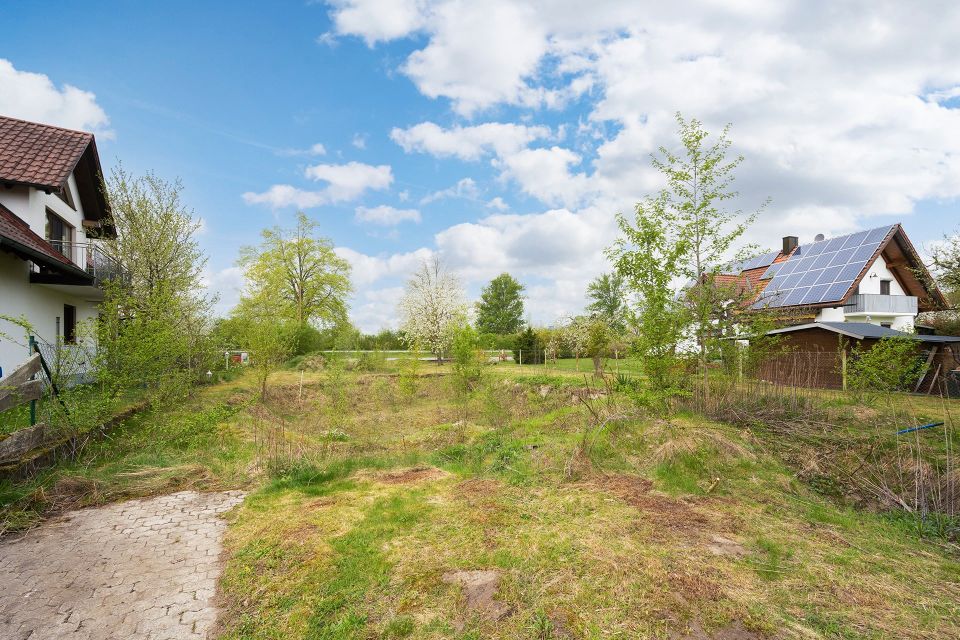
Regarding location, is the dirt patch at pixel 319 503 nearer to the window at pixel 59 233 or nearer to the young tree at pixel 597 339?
the window at pixel 59 233

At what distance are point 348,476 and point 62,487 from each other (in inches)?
143

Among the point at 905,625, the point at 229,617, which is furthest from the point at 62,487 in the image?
the point at 905,625

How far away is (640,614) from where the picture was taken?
374 centimetres

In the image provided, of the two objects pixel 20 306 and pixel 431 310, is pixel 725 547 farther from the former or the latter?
pixel 431 310

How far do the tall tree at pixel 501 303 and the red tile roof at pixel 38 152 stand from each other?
45723 mm

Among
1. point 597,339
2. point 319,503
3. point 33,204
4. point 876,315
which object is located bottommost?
point 319,503

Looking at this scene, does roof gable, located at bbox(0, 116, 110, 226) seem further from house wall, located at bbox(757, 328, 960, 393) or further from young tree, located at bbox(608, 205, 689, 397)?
house wall, located at bbox(757, 328, 960, 393)

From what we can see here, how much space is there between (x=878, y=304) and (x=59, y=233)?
3616cm

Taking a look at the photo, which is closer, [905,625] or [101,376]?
[905,625]

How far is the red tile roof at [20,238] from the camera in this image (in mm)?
10723

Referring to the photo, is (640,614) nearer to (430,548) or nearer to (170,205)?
(430,548)

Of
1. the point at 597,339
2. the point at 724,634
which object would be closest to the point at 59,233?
the point at 724,634

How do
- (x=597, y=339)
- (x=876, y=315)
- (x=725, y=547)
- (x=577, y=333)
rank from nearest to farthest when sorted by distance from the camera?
(x=725, y=547), (x=876, y=315), (x=597, y=339), (x=577, y=333)

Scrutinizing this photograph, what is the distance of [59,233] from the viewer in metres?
16.8
